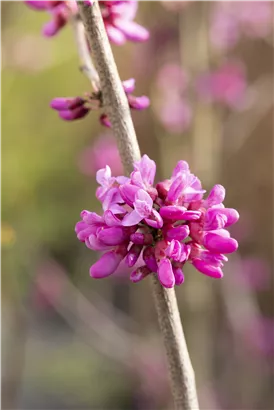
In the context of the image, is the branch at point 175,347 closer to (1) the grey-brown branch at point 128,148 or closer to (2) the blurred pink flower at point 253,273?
(1) the grey-brown branch at point 128,148

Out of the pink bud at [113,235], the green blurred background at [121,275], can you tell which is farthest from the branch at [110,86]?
the green blurred background at [121,275]

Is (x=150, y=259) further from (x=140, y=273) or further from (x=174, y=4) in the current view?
(x=174, y=4)

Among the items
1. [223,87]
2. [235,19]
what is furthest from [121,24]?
[235,19]

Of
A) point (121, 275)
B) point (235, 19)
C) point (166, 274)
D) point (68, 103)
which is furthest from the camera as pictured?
point (121, 275)

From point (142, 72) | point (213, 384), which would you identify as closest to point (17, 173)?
point (142, 72)

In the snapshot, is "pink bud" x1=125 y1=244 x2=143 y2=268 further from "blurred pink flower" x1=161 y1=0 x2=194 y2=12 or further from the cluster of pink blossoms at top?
"blurred pink flower" x1=161 y1=0 x2=194 y2=12

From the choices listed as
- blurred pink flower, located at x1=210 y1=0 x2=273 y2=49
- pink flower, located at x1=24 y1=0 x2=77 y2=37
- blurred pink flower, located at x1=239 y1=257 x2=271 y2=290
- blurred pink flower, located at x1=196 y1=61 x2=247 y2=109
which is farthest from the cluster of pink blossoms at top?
blurred pink flower, located at x1=239 y1=257 x2=271 y2=290
